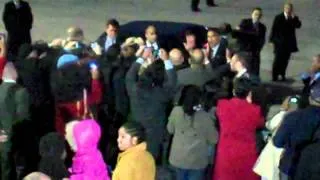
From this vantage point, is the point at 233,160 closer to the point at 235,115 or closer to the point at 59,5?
the point at 235,115

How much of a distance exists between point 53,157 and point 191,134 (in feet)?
7.45

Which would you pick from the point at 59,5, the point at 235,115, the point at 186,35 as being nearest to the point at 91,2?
the point at 59,5

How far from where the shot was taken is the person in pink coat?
1096cm

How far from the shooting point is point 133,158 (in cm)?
931

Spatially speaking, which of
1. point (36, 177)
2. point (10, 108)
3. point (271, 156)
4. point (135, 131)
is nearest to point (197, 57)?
point (271, 156)

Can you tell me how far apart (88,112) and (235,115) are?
1.85m

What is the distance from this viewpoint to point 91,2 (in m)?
27.7

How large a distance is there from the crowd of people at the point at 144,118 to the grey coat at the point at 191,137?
1 centimetres

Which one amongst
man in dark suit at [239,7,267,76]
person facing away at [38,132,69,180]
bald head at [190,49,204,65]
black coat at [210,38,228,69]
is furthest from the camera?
man in dark suit at [239,7,267,76]

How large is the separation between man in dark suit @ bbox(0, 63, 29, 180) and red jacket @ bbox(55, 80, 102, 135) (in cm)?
65

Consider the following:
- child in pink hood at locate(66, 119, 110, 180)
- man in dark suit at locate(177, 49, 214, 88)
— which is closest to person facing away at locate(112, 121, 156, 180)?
child in pink hood at locate(66, 119, 110, 180)

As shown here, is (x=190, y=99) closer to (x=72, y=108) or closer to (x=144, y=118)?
(x=144, y=118)

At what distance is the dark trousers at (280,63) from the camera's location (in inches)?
720

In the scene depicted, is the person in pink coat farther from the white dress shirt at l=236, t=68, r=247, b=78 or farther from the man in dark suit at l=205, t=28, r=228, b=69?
the man in dark suit at l=205, t=28, r=228, b=69
